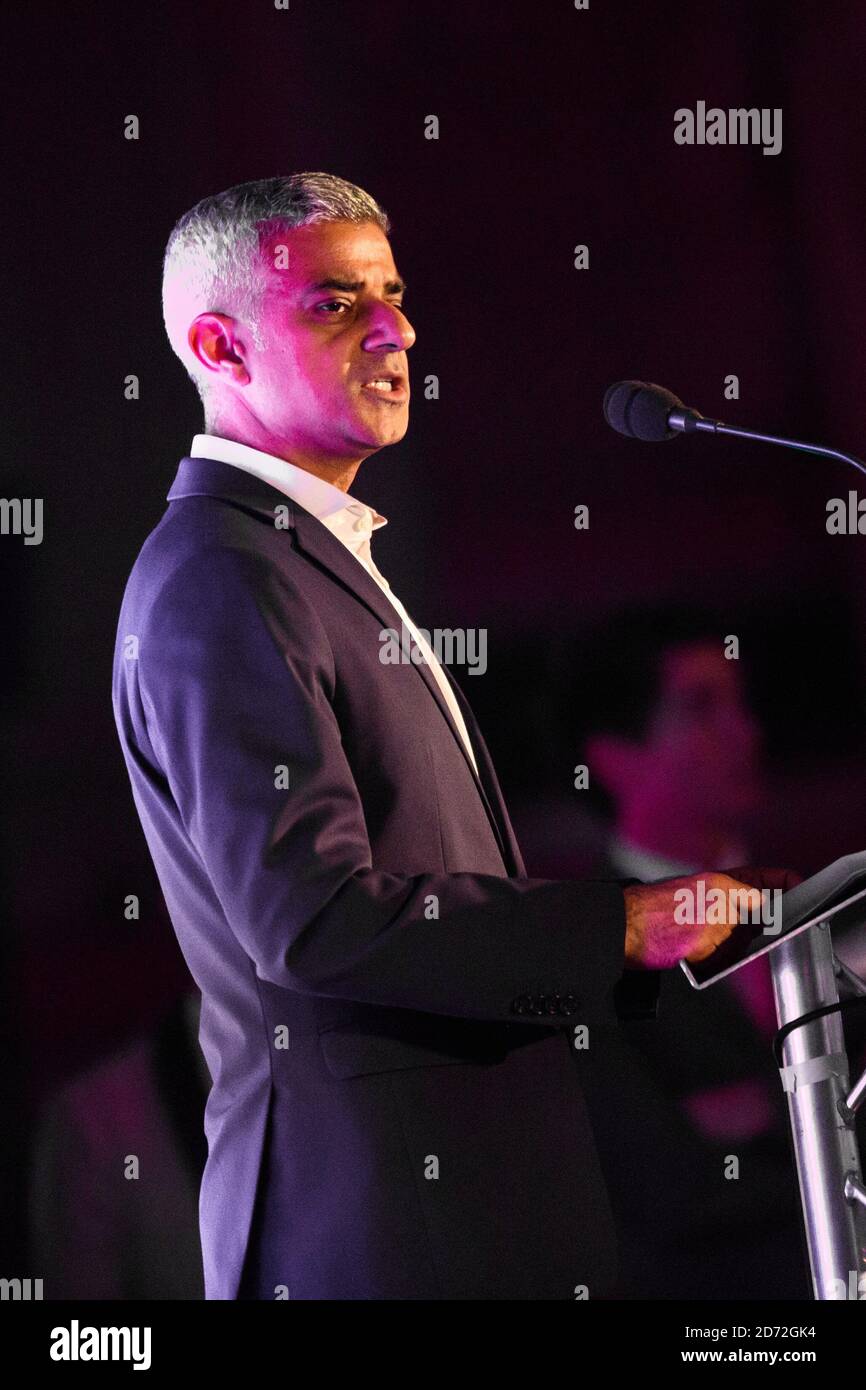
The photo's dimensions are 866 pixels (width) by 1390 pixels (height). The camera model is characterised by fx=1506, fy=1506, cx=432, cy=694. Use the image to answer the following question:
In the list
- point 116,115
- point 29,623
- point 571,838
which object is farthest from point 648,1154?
point 116,115

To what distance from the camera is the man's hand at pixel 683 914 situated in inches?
49.1

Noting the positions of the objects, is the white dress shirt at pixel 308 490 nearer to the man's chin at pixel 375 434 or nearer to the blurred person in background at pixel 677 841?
the man's chin at pixel 375 434

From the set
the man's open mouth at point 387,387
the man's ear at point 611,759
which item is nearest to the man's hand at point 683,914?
the man's open mouth at point 387,387

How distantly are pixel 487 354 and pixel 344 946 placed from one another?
4.13 ft

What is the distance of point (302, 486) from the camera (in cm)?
169

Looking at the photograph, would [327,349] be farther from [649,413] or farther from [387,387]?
[649,413]

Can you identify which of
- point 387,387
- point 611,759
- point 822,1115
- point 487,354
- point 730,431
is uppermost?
point 487,354

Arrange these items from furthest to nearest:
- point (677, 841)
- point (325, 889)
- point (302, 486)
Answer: point (677, 841)
point (302, 486)
point (325, 889)

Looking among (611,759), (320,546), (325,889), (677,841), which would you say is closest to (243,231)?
(320,546)

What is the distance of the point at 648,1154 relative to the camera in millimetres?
2285

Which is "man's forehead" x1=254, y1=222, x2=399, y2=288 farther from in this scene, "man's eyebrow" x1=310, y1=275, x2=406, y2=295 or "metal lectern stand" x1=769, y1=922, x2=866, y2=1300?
"metal lectern stand" x1=769, y1=922, x2=866, y2=1300

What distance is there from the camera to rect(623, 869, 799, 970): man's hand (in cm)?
125

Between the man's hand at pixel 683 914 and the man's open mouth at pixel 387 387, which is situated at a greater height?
the man's open mouth at pixel 387 387

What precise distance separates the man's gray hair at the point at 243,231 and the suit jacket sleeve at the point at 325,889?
0.53 metres
